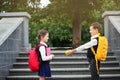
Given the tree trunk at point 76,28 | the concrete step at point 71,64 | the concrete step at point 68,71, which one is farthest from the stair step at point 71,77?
the tree trunk at point 76,28

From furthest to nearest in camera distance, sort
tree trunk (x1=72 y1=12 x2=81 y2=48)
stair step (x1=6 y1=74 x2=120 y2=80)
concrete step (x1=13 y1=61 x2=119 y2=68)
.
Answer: tree trunk (x1=72 y1=12 x2=81 y2=48)
concrete step (x1=13 y1=61 x2=119 y2=68)
stair step (x1=6 y1=74 x2=120 y2=80)

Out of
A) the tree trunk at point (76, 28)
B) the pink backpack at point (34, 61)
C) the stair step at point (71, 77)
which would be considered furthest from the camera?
the tree trunk at point (76, 28)

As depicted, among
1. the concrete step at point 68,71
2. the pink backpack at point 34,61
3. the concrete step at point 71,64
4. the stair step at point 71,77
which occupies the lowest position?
the stair step at point 71,77

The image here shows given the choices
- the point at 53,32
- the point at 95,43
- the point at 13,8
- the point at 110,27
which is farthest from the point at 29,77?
the point at 53,32

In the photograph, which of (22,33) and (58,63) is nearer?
(58,63)

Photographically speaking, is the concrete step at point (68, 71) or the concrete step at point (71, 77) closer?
the concrete step at point (71, 77)

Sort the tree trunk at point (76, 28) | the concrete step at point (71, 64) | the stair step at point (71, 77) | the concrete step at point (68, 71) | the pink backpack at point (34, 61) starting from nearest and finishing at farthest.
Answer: the pink backpack at point (34, 61) < the stair step at point (71, 77) < the concrete step at point (68, 71) < the concrete step at point (71, 64) < the tree trunk at point (76, 28)

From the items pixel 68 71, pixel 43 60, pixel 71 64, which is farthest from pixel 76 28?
pixel 43 60

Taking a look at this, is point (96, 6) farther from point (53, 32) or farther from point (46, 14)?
point (53, 32)

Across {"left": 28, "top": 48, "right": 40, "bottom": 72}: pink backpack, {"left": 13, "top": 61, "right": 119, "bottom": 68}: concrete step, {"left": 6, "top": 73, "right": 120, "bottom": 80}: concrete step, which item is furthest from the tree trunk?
{"left": 28, "top": 48, "right": 40, "bottom": 72}: pink backpack

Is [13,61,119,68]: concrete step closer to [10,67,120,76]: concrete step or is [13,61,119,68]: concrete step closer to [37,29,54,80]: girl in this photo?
[10,67,120,76]: concrete step

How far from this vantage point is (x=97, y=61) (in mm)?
6574

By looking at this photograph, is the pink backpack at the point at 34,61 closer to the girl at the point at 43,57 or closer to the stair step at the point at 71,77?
the girl at the point at 43,57

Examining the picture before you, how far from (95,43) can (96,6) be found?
13.3 m
